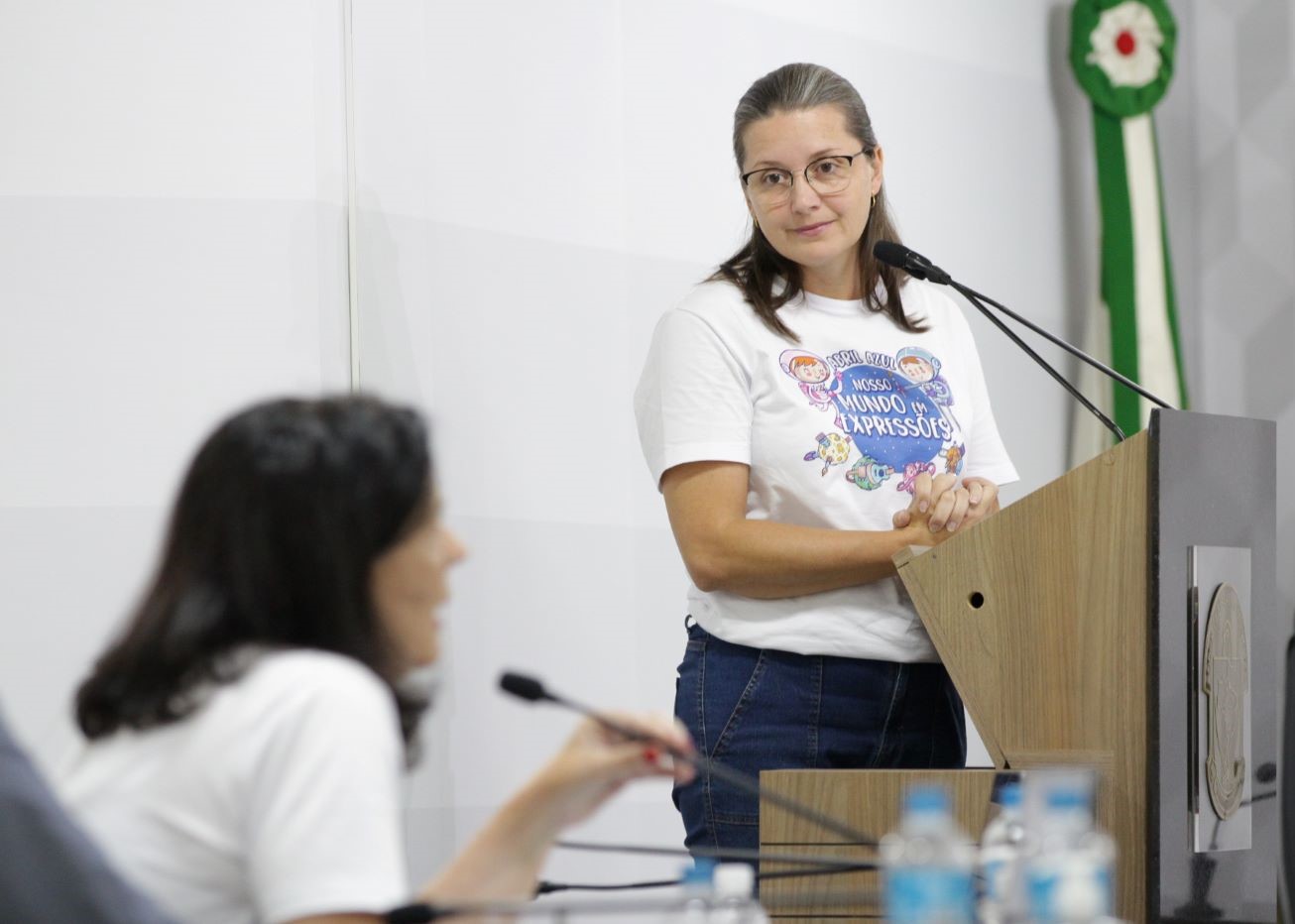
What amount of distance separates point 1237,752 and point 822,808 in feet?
1.61

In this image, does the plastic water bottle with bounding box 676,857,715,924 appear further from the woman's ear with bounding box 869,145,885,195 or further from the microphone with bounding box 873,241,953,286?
the woman's ear with bounding box 869,145,885,195

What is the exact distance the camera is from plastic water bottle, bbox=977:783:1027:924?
3.60 ft

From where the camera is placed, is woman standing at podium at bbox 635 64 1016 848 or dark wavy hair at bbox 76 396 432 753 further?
woman standing at podium at bbox 635 64 1016 848

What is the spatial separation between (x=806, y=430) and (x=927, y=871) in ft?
3.82

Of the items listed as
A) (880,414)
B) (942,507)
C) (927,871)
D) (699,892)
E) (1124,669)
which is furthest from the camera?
(880,414)

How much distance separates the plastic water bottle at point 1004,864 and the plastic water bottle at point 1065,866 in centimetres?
9

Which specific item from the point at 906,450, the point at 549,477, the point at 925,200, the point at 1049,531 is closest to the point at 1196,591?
the point at 1049,531

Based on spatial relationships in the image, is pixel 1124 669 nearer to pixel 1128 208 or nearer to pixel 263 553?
pixel 263 553

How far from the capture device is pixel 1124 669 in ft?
5.71

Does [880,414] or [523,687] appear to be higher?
[880,414]

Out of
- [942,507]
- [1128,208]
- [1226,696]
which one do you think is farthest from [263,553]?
[1128,208]

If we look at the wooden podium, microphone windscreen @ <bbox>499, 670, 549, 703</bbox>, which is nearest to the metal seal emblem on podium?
the wooden podium

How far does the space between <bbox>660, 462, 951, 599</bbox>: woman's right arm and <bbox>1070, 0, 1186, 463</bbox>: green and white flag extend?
6.85 feet

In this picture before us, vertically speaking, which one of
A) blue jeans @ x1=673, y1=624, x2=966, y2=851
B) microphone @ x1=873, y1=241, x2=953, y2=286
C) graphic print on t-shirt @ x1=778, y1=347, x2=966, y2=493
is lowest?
blue jeans @ x1=673, y1=624, x2=966, y2=851
